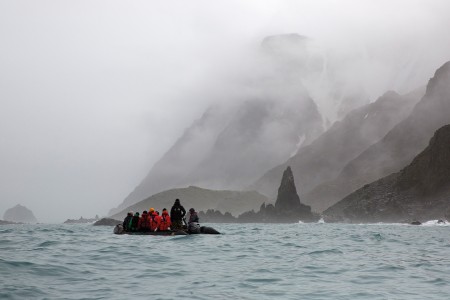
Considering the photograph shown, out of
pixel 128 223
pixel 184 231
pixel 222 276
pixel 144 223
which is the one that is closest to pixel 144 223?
pixel 144 223

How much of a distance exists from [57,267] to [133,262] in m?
4.82

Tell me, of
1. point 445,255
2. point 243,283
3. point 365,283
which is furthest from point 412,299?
point 445,255

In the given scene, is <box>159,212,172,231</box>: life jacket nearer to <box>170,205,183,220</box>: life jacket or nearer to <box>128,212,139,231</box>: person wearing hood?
<box>170,205,183,220</box>: life jacket

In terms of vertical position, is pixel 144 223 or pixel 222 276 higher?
pixel 144 223

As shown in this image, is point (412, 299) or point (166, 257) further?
point (166, 257)

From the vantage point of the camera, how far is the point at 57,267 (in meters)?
23.7

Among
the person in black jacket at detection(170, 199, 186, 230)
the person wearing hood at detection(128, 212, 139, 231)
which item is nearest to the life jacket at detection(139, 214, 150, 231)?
the person wearing hood at detection(128, 212, 139, 231)

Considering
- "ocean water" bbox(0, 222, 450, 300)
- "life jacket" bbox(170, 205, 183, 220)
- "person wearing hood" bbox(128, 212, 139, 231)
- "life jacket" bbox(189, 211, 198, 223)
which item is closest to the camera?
"ocean water" bbox(0, 222, 450, 300)

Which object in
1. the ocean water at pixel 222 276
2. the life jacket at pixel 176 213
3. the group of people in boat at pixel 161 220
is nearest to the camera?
the ocean water at pixel 222 276

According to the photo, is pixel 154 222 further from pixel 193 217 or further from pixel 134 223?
pixel 193 217

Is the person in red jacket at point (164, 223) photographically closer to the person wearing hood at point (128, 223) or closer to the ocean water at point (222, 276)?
the person wearing hood at point (128, 223)

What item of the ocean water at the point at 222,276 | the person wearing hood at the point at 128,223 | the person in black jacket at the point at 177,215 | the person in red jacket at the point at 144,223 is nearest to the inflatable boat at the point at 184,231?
the person wearing hood at the point at 128,223

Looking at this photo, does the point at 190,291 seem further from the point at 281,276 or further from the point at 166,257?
the point at 166,257

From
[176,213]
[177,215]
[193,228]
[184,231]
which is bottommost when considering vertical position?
[184,231]
